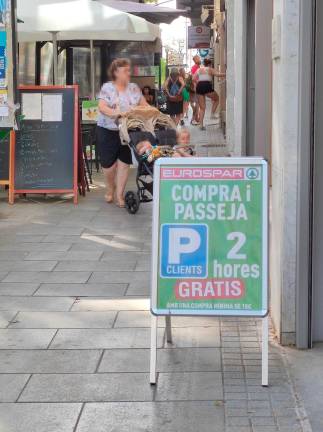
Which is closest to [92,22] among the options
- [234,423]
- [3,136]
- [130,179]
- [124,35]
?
[124,35]

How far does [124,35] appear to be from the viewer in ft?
41.5

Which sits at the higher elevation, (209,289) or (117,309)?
(209,289)

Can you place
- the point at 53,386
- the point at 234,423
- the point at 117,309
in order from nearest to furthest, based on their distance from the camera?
the point at 234,423, the point at 53,386, the point at 117,309

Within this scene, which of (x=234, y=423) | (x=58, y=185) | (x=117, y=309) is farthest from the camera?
(x=58, y=185)

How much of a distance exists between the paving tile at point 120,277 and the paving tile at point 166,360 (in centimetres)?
172

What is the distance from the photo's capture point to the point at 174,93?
66.9 feet

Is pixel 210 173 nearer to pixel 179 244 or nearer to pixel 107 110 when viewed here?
pixel 179 244

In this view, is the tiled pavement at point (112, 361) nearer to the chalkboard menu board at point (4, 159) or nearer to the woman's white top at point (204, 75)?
the chalkboard menu board at point (4, 159)

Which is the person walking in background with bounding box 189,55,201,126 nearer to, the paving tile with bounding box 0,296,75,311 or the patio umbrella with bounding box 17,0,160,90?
the patio umbrella with bounding box 17,0,160,90

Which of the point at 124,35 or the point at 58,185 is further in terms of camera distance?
the point at 124,35

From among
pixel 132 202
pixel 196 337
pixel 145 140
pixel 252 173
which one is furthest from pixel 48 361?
pixel 132 202

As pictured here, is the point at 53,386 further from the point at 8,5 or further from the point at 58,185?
the point at 58,185

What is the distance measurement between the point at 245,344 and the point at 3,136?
551cm

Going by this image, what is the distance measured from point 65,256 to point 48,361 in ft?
9.53
